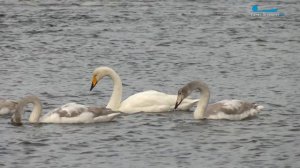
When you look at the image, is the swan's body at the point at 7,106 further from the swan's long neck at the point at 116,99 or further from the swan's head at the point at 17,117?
the swan's long neck at the point at 116,99

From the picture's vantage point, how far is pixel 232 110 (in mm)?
21453

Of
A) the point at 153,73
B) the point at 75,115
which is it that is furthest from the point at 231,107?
the point at 153,73

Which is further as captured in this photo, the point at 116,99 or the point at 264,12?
the point at 264,12

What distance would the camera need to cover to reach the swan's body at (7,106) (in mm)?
22125

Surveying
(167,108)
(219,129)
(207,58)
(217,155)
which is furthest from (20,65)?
(217,155)

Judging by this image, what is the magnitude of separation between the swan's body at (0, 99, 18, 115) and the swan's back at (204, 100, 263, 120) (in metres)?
4.09

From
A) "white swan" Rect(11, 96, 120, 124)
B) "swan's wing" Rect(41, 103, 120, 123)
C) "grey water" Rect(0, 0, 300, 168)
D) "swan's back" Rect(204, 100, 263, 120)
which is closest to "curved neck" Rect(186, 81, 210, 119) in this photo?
"swan's back" Rect(204, 100, 263, 120)

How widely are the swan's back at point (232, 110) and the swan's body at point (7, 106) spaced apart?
13.4 ft

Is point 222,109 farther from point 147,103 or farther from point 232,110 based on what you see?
point 147,103

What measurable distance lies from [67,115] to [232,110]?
11.1 ft

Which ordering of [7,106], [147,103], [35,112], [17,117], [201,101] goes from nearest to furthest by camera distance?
[17,117] → [35,112] → [201,101] → [7,106] → [147,103]

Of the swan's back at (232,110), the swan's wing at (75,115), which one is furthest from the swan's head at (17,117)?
the swan's back at (232,110)

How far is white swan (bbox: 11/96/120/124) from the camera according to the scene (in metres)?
21.1

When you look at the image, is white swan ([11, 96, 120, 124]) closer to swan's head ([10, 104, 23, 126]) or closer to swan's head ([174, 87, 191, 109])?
swan's head ([10, 104, 23, 126])
